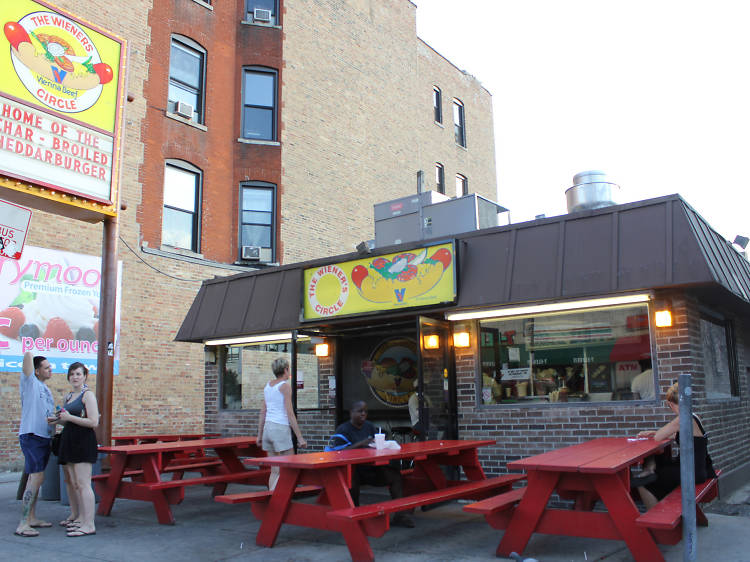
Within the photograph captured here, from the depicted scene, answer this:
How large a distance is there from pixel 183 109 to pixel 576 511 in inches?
551

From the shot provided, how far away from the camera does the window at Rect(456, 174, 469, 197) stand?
26.9m

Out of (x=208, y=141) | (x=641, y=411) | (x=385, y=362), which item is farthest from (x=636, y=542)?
(x=208, y=141)

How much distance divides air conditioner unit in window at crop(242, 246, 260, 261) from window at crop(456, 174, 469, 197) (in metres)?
11.9

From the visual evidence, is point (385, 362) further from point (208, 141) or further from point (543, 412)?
point (208, 141)

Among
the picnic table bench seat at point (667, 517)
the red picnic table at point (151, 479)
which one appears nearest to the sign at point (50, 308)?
the red picnic table at point (151, 479)

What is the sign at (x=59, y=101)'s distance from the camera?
27.6 ft

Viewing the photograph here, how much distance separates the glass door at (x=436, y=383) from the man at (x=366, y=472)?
1.15m

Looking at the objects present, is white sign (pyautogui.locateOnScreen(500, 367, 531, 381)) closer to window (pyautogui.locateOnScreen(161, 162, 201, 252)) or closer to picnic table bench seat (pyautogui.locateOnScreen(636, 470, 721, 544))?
picnic table bench seat (pyautogui.locateOnScreen(636, 470, 721, 544))

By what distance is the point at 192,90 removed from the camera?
16.9 m

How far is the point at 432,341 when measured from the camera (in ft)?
28.7

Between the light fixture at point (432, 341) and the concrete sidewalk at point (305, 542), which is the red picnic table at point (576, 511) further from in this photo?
the light fixture at point (432, 341)

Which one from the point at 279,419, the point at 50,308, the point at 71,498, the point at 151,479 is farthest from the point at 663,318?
the point at 50,308

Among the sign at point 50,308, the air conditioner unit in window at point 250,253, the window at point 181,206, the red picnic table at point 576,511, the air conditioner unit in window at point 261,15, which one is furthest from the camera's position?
the air conditioner unit in window at point 261,15

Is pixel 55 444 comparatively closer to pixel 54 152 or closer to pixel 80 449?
pixel 80 449
